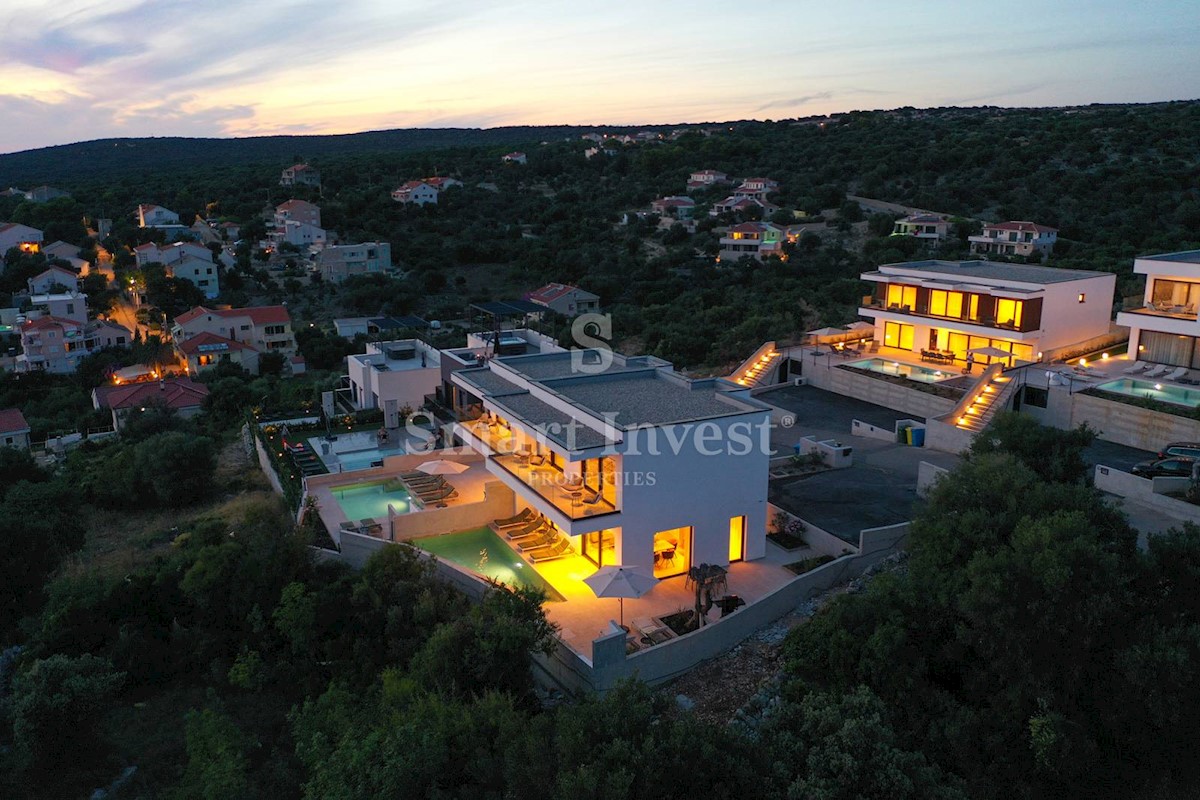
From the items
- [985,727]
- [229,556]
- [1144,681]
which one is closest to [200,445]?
[229,556]

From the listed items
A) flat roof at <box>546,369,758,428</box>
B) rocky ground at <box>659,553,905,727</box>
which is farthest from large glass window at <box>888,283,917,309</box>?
rocky ground at <box>659,553,905,727</box>

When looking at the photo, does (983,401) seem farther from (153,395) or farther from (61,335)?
(61,335)

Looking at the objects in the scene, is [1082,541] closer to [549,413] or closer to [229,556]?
[549,413]

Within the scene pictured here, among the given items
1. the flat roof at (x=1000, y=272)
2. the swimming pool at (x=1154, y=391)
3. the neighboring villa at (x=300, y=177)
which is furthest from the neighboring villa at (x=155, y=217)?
the swimming pool at (x=1154, y=391)

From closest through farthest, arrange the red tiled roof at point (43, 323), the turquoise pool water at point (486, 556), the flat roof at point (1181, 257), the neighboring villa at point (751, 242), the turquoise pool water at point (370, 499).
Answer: the turquoise pool water at point (486, 556) < the turquoise pool water at point (370, 499) < the flat roof at point (1181, 257) < the red tiled roof at point (43, 323) < the neighboring villa at point (751, 242)

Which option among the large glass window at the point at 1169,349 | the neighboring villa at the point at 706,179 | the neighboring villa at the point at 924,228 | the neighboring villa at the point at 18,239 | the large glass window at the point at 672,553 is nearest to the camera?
the large glass window at the point at 672,553

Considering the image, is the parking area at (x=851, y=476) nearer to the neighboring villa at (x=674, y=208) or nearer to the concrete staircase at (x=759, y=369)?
the concrete staircase at (x=759, y=369)
